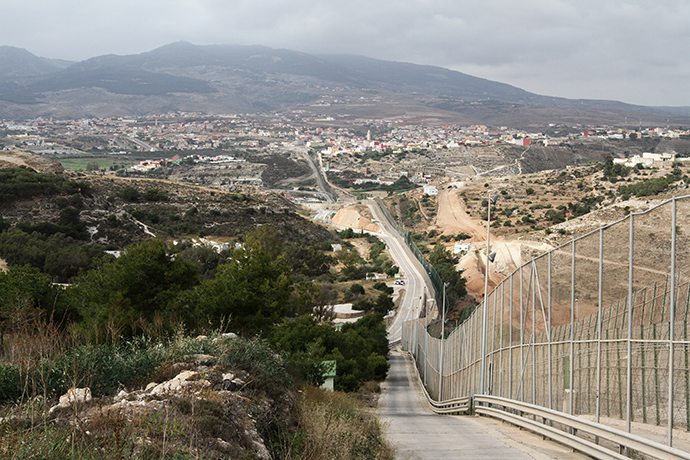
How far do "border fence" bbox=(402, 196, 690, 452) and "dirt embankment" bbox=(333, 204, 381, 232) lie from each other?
244 ft

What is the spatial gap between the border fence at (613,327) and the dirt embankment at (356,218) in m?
74.4

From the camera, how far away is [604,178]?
239 feet

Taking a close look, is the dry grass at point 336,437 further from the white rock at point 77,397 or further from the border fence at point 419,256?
the border fence at point 419,256

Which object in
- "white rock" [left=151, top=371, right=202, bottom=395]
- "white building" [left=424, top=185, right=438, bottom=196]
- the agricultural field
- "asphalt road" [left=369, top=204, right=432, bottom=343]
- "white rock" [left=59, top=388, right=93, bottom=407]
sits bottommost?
"asphalt road" [left=369, top=204, right=432, bottom=343]

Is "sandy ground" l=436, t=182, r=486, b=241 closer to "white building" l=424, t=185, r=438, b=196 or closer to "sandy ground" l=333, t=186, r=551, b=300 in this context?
"sandy ground" l=333, t=186, r=551, b=300

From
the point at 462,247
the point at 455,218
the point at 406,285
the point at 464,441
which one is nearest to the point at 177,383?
the point at 464,441

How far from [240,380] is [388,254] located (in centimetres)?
6055

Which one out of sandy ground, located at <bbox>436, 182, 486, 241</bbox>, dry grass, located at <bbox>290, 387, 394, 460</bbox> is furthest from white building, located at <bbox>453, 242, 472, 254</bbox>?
dry grass, located at <bbox>290, 387, 394, 460</bbox>

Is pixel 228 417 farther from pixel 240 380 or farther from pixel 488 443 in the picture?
pixel 488 443

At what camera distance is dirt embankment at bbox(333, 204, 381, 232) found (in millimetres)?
87869

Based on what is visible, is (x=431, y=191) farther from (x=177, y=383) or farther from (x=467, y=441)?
(x=177, y=383)

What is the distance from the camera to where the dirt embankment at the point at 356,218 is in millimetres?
87869

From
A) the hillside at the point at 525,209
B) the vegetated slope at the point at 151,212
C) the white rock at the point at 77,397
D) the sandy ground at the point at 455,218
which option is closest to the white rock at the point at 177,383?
the white rock at the point at 77,397

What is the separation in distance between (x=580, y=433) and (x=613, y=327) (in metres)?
2.13
